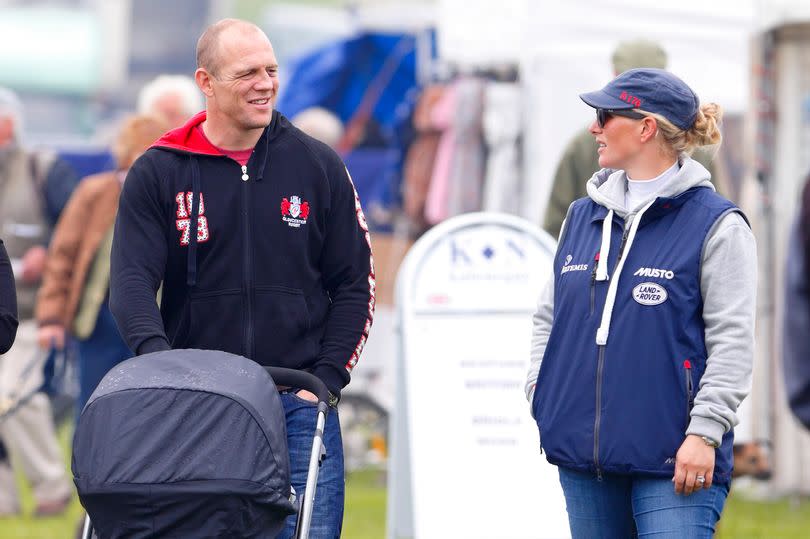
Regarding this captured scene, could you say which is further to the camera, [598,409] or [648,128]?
[648,128]

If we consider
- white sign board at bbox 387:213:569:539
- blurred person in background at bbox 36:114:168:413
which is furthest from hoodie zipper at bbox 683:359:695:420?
blurred person in background at bbox 36:114:168:413

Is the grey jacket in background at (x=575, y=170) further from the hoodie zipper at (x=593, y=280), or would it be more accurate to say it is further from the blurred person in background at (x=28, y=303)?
the blurred person in background at (x=28, y=303)

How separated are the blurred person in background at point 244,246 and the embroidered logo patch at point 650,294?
0.93m

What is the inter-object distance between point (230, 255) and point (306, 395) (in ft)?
1.50

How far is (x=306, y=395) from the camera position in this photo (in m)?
4.95

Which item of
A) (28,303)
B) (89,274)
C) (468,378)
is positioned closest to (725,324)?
(468,378)

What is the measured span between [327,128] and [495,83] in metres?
1.73

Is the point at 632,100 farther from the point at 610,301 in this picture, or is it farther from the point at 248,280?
the point at 248,280

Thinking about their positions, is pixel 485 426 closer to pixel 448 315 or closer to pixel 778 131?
pixel 448 315

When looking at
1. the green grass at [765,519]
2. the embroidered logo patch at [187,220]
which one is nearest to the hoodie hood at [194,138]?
the embroidered logo patch at [187,220]

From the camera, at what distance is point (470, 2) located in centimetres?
1126

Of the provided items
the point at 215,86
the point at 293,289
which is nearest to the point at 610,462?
the point at 293,289

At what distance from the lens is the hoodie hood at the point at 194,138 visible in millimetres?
5039

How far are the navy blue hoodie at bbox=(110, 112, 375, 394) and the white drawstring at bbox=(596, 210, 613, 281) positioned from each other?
811 millimetres
